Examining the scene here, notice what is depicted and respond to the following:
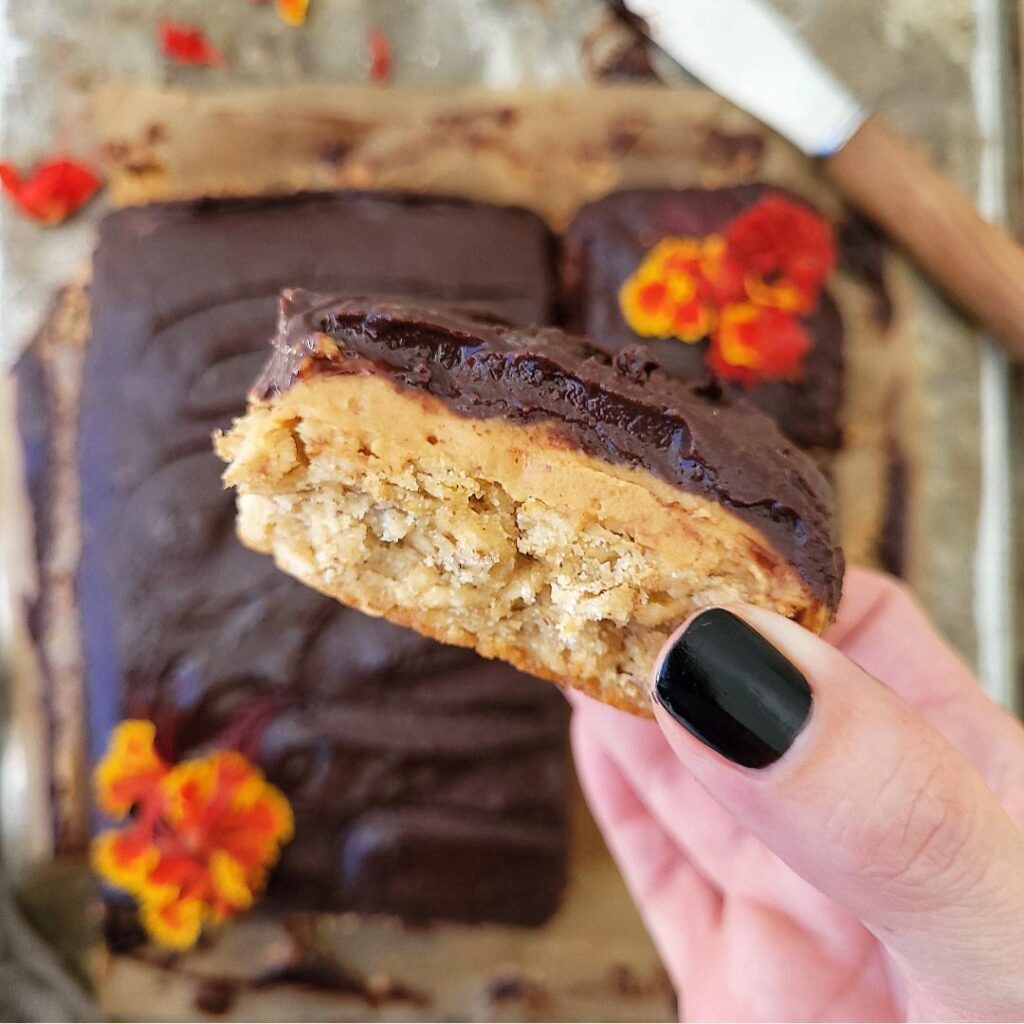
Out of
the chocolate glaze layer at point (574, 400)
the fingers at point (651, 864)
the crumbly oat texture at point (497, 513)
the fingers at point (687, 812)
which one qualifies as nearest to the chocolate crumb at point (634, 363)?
the chocolate glaze layer at point (574, 400)

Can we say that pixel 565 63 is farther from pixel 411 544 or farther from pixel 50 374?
pixel 411 544

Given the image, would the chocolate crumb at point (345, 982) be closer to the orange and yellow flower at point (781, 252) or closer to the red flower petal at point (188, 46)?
the orange and yellow flower at point (781, 252)

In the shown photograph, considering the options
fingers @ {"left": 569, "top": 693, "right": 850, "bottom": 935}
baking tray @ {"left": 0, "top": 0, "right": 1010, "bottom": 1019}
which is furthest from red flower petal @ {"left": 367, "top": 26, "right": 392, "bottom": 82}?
fingers @ {"left": 569, "top": 693, "right": 850, "bottom": 935}

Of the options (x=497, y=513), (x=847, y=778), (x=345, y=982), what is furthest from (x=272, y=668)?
(x=847, y=778)

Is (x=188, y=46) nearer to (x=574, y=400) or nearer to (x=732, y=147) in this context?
(x=732, y=147)

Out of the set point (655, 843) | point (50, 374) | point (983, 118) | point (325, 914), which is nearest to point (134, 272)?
point (50, 374)

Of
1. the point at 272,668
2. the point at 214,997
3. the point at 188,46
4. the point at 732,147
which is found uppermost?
the point at 732,147

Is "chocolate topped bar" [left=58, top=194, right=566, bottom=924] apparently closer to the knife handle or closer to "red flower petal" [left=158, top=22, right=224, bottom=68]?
"red flower petal" [left=158, top=22, right=224, bottom=68]
